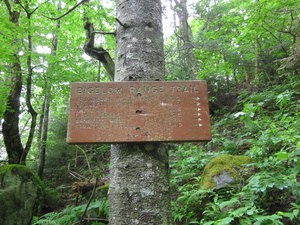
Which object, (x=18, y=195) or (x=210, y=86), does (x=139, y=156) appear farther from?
(x=210, y=86)

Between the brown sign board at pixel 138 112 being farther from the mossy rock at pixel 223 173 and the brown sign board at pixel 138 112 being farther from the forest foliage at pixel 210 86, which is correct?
the mossy rock at pixel 223 173


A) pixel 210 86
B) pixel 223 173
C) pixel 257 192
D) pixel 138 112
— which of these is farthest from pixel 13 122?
pixel 210 86

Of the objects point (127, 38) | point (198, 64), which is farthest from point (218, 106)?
point (127, 38)

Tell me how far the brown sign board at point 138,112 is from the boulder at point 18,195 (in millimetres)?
4496

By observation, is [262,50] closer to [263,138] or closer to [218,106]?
[218,106]

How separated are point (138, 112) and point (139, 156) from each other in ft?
1.11

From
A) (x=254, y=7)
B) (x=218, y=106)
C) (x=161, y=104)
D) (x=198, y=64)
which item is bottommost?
(x=161, y=104)

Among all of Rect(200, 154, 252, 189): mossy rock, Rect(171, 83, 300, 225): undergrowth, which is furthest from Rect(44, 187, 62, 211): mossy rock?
Rect(200, 154, 252, 189): mossy rock

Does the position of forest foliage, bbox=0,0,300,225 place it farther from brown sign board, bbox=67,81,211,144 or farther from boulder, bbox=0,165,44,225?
brown sign board, bbox=67,81,211,144

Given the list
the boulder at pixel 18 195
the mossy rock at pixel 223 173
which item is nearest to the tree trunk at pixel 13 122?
the boulder at pixel 18 195

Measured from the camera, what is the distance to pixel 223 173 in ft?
10.9

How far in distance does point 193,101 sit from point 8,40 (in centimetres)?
630

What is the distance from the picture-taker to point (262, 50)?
8727mm

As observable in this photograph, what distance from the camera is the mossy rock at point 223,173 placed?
10.5 ft
